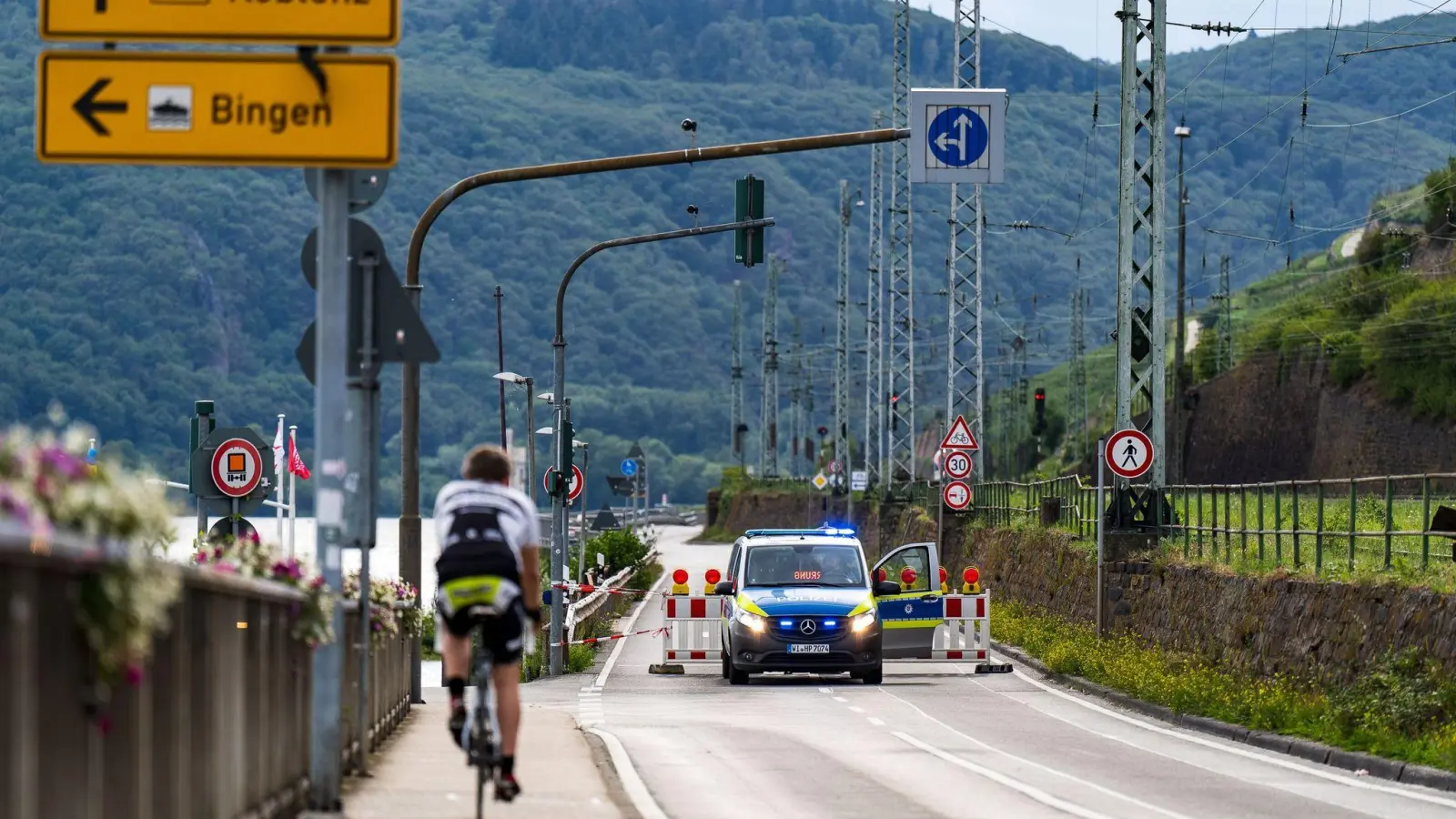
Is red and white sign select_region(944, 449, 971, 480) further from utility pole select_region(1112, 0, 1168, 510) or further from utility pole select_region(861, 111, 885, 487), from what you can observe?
utility pole select_region(861, 111, 885, 487)

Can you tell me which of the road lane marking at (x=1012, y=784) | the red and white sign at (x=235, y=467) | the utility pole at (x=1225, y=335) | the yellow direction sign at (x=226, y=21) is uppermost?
the utility pole at (x=1225, y=335)

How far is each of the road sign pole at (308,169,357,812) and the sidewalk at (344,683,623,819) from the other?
0.33m

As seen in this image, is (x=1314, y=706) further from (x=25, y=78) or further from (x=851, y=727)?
(x=25, y=78)

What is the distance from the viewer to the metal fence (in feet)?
75.5

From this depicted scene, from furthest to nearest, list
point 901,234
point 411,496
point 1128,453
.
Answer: point 901,234, point 1128,453, point 411,496

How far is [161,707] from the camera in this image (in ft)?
26.1

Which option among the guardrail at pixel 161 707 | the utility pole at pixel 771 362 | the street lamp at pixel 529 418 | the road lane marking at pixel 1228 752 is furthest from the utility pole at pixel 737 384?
the guardrail at pixel 161 707

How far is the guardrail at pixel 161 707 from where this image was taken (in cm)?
615

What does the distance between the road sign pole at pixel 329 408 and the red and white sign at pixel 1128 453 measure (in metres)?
20.7

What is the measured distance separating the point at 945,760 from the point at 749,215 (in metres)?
11.1

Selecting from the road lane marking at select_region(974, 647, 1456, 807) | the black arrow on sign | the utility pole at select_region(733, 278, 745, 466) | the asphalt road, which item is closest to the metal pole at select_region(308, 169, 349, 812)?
the black arrow on sign

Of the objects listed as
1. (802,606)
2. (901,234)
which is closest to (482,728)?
(802,606)

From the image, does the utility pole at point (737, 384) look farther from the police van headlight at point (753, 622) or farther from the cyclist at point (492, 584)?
the cyclist at point (492, 584)

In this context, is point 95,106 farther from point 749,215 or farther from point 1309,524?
point 1309,524
